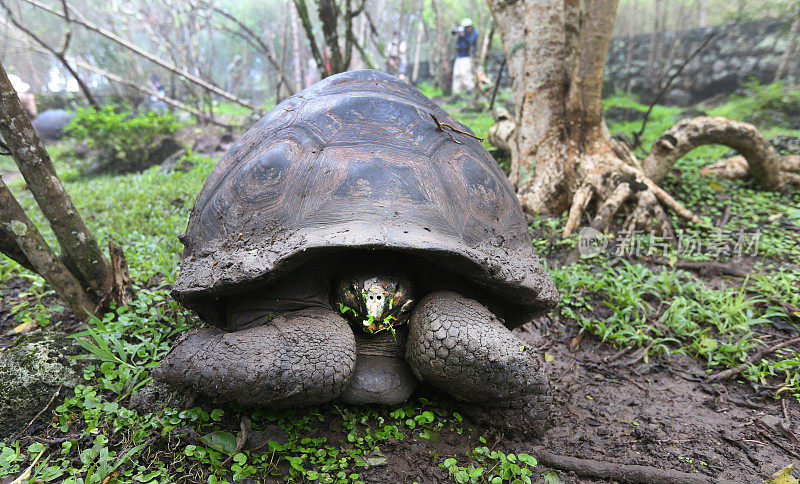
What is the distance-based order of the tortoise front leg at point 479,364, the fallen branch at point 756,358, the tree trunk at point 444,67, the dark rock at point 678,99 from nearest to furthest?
1. the tortoise front leg at point 479,364
2. the fallen branch at point 756,358
3. the dark rock at point 678,99
4. the tree trunk at point 444,67

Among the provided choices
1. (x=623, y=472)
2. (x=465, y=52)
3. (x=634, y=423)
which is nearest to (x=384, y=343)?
(x=623, y=472)

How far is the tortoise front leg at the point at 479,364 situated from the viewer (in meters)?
1.77

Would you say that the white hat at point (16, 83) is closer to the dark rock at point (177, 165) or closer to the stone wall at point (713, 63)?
the dark rock at point (177, 165)

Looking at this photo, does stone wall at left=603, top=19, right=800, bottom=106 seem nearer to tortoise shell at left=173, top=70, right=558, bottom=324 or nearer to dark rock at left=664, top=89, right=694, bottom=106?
dark rock at left=664, top=89, right=694, bottom=106

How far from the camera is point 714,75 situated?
1616 centimetres

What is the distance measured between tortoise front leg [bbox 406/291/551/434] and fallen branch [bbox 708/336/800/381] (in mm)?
1331

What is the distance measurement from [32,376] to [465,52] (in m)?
16.1

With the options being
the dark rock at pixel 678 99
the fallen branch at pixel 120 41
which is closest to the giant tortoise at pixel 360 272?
the fallen branch at pixel 120 41

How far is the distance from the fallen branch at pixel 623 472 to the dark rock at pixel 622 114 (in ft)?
37.8

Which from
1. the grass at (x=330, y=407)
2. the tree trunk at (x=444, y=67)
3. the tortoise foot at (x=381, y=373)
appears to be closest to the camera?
the grass at (x=330, y=407)

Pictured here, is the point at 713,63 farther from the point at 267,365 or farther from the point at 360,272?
the point at 267,365

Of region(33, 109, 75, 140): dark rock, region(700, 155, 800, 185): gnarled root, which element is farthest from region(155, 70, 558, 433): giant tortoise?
region(33, 109, 75, 140): dark rock

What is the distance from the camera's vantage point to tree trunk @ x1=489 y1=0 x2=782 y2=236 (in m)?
4.46

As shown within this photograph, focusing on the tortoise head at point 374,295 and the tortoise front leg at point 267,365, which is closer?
the tortoise front leg at point 267,365
